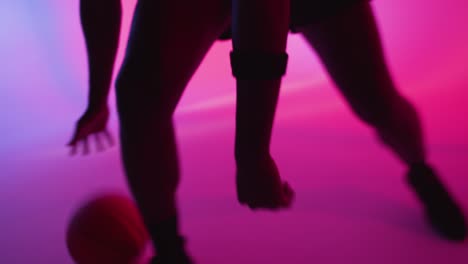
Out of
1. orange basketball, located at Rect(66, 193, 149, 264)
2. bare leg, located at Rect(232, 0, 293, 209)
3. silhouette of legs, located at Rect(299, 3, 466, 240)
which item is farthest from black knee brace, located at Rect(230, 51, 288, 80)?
orange basketball, located at Rect(66, 193, 149, 264)

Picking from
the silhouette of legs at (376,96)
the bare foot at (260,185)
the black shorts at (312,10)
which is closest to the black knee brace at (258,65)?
the bare foot at (260,185)

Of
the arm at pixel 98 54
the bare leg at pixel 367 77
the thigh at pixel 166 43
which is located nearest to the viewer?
the thigh at pixel 166 43

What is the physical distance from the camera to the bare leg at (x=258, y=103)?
62 cm

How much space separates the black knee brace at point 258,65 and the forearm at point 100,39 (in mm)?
310

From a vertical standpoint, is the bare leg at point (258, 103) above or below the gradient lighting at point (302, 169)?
above

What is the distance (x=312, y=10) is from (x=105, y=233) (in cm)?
58

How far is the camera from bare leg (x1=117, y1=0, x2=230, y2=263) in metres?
0.76

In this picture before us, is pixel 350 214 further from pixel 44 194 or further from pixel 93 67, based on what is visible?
pixel 44 194

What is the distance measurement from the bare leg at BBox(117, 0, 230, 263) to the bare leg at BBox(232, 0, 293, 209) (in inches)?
5.3

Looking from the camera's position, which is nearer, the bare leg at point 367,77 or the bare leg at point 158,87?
the bare leg at point 158,87

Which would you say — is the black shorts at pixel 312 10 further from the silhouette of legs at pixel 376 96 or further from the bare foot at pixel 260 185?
the bare foot at pixel 260 185

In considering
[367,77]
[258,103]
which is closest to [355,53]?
[367,77]

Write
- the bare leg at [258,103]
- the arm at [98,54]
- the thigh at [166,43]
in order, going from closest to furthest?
1. the bare leg at [258,103]
2. the thigh at [166,43]
3. the arm at [98,54]

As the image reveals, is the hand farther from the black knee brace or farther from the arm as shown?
the black knee brace
